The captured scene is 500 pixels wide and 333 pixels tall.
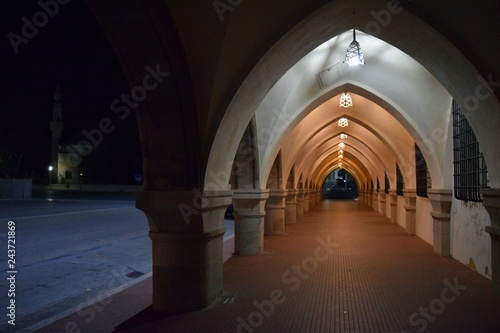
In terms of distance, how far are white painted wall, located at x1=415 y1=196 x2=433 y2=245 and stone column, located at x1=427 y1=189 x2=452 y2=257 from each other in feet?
5.67

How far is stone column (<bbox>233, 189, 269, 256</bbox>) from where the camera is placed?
12.1 m

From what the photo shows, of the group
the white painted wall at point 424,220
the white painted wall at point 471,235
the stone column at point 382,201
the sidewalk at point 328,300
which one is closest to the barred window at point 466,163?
the white painted wall at point 471,235

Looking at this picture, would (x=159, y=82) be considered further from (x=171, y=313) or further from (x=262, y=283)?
(x=262, y=283)

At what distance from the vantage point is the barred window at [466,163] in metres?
9.89

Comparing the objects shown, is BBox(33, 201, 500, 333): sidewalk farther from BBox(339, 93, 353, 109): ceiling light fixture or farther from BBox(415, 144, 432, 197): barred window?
BBox(339, 93, 353, 109): ceiling light fixture

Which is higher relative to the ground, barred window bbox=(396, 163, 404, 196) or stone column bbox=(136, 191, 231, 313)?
barred window bbox=(396, 163, 404, 196)

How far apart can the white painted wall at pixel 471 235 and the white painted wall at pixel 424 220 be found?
2509mm

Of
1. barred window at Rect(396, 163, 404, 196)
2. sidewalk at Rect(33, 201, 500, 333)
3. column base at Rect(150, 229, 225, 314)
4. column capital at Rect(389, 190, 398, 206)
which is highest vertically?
barred window at Rect(396, 163, 404, 196)

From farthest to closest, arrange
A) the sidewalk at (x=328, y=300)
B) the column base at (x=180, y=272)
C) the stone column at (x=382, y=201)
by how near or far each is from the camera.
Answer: the stone column at (x=382, y=201), the column base at (x=180, y=272), the sidewalk at (x=328, y=300)

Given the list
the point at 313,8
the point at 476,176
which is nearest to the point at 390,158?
the point at 476,176

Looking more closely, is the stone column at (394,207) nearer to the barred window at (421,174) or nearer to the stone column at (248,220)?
the barred window at (421,174)

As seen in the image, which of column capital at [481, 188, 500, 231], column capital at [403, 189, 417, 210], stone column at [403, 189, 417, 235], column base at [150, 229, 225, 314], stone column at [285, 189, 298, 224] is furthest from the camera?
stone column at [285, 189, 298, 224]

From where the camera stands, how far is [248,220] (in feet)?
40.3

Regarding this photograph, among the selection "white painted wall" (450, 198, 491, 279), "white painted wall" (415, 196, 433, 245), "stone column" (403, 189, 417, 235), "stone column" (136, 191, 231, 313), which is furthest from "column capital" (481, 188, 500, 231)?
"stone column" (403, 189, 417, 235)
